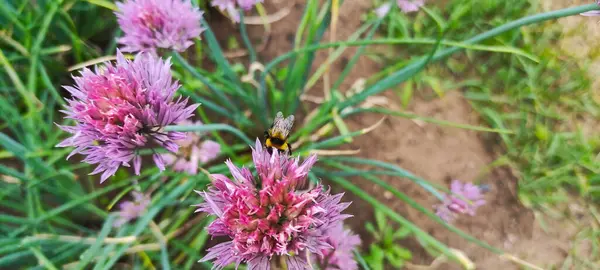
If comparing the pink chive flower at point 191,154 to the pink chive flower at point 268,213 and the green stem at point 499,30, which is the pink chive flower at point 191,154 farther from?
the pink chive flower at point 268,213

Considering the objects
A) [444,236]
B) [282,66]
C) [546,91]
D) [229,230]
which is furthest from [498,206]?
[229,230]

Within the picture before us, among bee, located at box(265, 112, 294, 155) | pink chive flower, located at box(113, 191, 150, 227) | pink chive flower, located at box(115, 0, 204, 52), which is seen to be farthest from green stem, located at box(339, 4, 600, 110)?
pink chive flower, located at box(113, 191, 150, 227)

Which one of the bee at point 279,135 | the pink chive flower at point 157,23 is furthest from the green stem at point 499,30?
the pink chive flower at point 157,23

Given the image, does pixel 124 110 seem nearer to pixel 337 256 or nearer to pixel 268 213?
pixel 268 213

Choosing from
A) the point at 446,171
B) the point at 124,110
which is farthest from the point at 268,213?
the point at 446,171

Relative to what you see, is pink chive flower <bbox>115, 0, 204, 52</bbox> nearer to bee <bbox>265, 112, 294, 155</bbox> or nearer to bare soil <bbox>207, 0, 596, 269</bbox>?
bee <bbox>265, 112, 294, 155</bbox>
